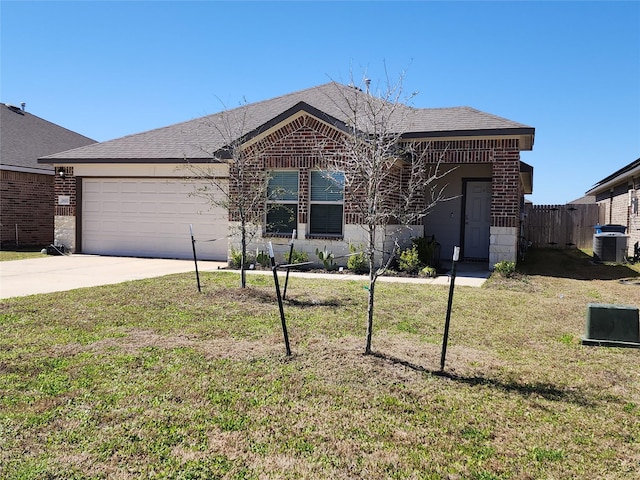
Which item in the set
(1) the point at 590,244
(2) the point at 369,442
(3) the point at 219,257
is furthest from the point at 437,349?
(1) the point at 590,244

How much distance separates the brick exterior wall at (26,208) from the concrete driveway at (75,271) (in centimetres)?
451

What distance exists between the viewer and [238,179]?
9461 mm

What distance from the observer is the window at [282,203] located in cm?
1288

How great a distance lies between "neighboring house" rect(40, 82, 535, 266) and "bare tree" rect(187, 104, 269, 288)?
21 centimetres

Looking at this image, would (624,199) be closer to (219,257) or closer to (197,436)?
(219,257)

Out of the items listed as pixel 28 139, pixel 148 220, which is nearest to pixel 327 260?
pixel 148 220

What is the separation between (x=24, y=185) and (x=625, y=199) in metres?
22.1

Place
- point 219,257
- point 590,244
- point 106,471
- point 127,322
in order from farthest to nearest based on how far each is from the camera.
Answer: point 590,244 < point 219,257 < point 127,322 < point 106,471

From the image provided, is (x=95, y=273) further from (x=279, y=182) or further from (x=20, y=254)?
(x=20, y=254)

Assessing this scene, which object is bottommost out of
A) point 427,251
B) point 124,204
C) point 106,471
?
point 106,471

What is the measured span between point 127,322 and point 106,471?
3.88 m

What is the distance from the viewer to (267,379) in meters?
4.54

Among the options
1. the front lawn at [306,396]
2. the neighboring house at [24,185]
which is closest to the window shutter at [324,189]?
the front lawn at [306,396]

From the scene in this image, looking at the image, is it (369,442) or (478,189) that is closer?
(369,442)
